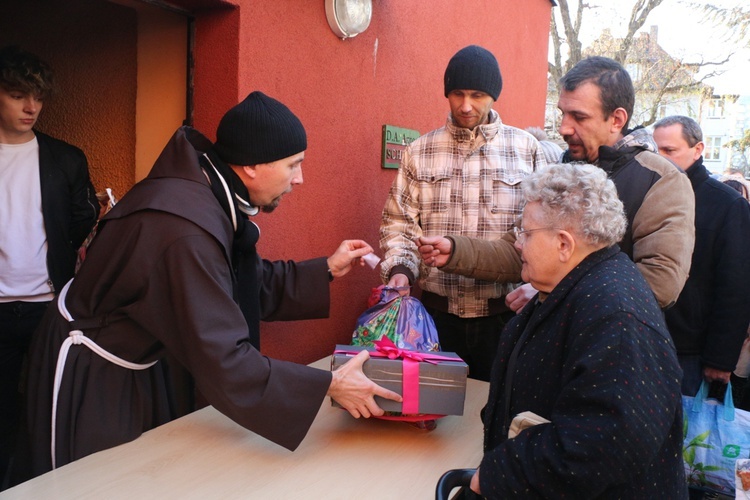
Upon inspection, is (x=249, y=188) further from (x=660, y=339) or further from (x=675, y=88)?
(x=675, y=88)

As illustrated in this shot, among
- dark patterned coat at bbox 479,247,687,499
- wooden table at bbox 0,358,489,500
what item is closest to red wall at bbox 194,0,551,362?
wooden table at bbox 0,358,489,500

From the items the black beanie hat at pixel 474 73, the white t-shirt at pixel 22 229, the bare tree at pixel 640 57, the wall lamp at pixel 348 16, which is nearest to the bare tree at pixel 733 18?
the bare tree at pixel 640 57

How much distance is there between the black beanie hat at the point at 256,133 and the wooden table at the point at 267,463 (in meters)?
0.97

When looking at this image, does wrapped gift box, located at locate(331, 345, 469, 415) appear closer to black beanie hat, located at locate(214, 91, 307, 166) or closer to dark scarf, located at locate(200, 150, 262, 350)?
dark scarf, located at locate(200, 150, 262, 350)

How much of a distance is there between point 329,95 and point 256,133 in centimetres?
139

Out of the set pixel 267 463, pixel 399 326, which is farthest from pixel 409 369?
pixel 267 463

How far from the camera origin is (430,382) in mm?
2051

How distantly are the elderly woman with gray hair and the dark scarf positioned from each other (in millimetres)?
952

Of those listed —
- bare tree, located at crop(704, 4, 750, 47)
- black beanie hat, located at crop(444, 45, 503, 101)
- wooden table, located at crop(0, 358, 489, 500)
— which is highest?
bare tree, located at crop(704, 4, 750, 47)

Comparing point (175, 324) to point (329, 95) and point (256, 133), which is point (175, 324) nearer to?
point (256, 133)

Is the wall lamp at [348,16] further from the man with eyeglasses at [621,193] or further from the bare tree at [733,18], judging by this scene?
the bare tree at [733,18]

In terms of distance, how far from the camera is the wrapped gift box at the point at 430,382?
6.70 ft

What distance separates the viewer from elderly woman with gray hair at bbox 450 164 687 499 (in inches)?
55.4

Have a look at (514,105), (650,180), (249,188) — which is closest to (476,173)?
(650,180)
